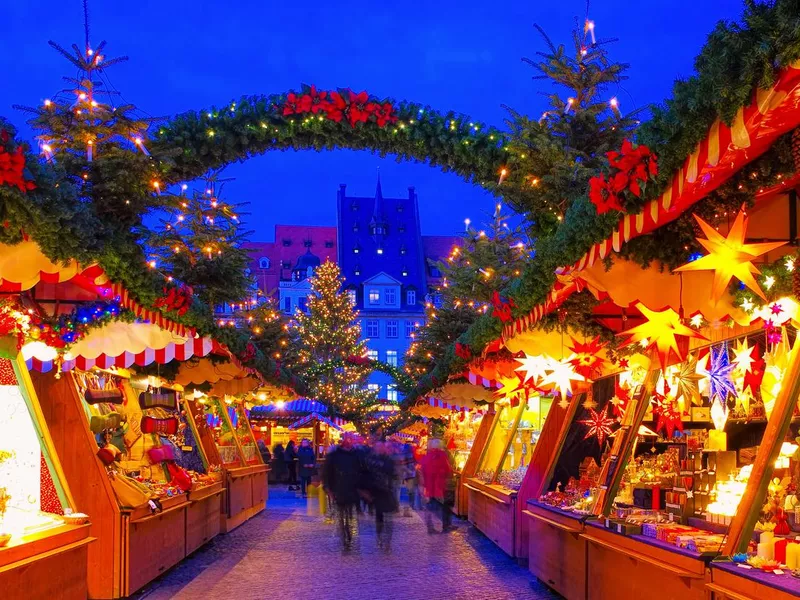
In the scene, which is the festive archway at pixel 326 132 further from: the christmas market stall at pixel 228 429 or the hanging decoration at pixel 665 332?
the christmas market stall at pixel 228 429

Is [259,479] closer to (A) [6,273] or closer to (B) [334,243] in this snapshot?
(A) [6,273]

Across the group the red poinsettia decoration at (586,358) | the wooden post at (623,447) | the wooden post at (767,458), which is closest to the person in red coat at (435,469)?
the red poinsettia decoration at (586,358)

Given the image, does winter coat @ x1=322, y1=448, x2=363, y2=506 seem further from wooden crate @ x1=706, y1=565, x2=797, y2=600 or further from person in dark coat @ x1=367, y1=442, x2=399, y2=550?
wooden crate @ x1=706, y1=565, x2=797, y2=600

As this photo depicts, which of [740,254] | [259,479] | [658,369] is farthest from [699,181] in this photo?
[259,479]

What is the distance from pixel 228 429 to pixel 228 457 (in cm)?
112

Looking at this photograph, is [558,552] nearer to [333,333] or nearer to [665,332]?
[665,332]

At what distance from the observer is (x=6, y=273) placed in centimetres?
599

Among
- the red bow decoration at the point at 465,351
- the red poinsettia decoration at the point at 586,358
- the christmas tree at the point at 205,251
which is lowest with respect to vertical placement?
the red poinsettia decoration at the point at 586,358

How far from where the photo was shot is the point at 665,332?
666 cm

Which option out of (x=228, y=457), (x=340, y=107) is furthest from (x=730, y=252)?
(x=228, y=457)

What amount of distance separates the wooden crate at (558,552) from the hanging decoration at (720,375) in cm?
221

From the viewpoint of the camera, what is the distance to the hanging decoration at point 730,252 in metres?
4.89

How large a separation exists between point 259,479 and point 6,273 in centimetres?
1655

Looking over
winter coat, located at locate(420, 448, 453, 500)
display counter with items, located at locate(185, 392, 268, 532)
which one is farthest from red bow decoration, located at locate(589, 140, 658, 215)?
winter coat, located at locate(420, 448, 453, 500)
